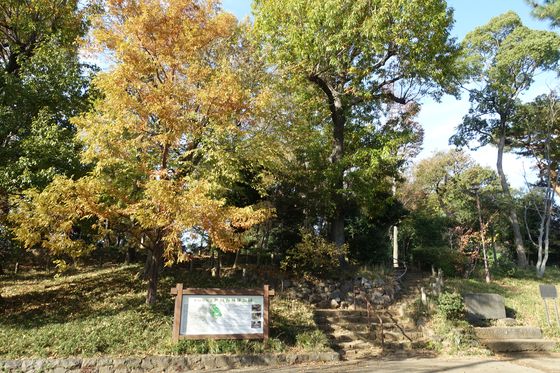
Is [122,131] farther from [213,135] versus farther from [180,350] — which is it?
[180,350]

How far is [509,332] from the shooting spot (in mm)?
10914

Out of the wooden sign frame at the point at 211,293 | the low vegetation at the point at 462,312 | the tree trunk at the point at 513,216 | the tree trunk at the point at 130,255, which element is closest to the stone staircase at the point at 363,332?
the low vegetation at the point at 462,312

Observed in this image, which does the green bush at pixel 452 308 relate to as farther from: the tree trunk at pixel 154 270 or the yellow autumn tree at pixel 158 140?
the tree trunk at pixel 154 270

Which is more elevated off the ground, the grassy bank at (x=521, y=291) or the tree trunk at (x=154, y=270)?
the tree trunk at (x=154, y=270)

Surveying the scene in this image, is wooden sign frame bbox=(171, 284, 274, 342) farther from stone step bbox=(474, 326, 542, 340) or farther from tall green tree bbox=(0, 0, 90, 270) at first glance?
stone step bbox=(474, 326, 542, 340)

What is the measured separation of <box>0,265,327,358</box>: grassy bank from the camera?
8.22 meters

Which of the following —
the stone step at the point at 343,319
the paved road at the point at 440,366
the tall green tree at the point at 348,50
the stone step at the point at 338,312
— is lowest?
the paved road at the point at 440,366

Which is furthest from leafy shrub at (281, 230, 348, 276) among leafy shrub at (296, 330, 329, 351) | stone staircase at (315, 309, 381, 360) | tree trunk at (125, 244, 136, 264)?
tree trunk at (125, 244, 136, 264)

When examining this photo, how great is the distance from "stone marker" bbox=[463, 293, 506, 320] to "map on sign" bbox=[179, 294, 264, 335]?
713 centimetres

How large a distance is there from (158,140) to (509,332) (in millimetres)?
11430

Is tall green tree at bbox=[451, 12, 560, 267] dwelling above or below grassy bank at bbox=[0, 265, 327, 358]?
above

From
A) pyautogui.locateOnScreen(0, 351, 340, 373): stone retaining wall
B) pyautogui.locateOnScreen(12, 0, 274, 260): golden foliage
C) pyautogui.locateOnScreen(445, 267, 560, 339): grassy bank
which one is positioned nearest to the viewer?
pyautogui.locateOnScreen(0, 351, 340, 373): stone retaining wall

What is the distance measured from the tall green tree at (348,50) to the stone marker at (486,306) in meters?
4.96

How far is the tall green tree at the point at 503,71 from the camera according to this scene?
19.5 m
